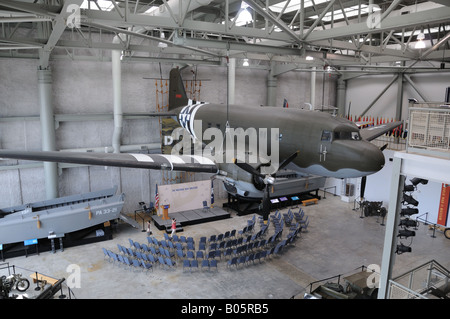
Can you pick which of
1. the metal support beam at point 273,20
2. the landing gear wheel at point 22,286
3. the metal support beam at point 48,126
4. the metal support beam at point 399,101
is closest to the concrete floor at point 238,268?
the landing gear wheel at point 22,286

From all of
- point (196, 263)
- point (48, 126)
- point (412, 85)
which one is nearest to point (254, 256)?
point (196, 263)

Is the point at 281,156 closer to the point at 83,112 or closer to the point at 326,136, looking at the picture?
the point at 326,136

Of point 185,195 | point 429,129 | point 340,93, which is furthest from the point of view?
point 340,93

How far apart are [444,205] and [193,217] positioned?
634 inches

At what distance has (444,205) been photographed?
22297mm

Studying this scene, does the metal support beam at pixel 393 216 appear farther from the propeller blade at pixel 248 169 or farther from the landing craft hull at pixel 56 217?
the landing craft hull at pixel 56 217

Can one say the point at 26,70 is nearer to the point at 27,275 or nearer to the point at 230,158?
the point at 27,275

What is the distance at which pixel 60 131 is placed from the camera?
2264 cm

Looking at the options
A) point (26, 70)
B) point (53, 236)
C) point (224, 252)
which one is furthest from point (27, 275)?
point (26, 70)

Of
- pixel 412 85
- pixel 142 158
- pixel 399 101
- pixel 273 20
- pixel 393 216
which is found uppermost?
pixel 273 20

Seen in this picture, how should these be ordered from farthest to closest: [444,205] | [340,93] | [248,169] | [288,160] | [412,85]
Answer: [340,93], [412,85], [444,205], [288,160], [248,169]

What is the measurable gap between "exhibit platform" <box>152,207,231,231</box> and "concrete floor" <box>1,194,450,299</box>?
0.44 meters

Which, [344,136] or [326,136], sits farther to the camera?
[326,136]

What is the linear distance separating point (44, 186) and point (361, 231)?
20404 mm
